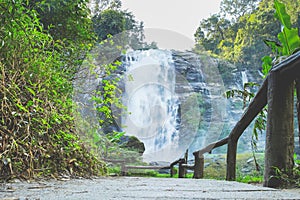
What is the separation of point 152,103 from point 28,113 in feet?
41.1

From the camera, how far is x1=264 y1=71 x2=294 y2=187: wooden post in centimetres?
151

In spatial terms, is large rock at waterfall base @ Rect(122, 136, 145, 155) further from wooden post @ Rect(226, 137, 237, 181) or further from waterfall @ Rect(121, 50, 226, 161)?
wooden post @ Rect(226, 137, 237, 181)

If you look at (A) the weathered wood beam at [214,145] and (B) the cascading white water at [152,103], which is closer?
(A) the weathered wood beam at [214,145]

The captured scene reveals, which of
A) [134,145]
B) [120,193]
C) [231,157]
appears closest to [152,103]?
[134,145]

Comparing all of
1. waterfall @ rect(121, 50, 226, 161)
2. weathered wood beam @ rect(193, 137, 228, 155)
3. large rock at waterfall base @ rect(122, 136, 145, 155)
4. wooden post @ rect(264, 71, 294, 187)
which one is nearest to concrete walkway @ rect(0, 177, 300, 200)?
wooden post @ rect(264, 71, 294, 187)

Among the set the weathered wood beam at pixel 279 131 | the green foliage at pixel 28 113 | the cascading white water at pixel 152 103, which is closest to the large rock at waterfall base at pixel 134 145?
the cascading white water at pixel 152 103

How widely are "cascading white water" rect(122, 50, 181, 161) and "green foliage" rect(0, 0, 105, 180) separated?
1088cm

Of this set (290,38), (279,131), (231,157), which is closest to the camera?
(279,131)

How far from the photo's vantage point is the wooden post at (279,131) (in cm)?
151

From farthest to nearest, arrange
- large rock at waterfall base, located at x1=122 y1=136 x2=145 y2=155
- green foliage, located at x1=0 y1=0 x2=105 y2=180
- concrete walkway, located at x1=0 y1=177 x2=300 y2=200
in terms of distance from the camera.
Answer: large rock at waterfall base, located at x1=122 y1=136 x2=145 y2=155 < green foliage, located at x1=0 y1=0 x2=105 y2=180 < concrete walkway, located at x1=0 y1=177 x2=300 y2=200

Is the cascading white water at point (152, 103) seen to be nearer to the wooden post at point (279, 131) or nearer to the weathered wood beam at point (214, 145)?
the weathered wood beam at point (214, 145)

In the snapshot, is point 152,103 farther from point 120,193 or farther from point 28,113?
point 120,193

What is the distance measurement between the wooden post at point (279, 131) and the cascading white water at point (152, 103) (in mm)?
11387

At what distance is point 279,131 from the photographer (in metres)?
1.53
